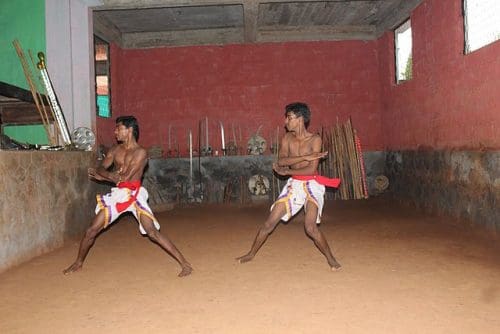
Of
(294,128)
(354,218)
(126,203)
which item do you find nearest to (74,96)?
(126,203)

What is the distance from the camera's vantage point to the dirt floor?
2623 millimetres

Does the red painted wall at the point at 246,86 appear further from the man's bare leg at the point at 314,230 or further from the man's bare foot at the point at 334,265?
the man's bare foot at the point at 334,265

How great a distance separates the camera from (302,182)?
3928 mm

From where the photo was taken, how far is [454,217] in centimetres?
581

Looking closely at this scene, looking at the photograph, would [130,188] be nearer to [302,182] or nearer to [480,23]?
[302,182]

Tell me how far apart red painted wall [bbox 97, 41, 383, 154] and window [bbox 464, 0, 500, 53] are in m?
3.73

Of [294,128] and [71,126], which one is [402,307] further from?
[71,126]

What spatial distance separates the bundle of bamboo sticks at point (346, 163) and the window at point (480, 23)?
297 cm

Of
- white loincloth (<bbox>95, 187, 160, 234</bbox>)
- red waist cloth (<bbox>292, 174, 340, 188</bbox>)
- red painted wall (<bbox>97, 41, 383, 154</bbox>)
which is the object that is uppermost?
red painted wall (<bbox>97, 41, 383, 154</bbox>)

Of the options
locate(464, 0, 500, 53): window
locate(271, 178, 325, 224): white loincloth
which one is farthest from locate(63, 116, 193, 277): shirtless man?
locate(464, 0, 500, 53): window

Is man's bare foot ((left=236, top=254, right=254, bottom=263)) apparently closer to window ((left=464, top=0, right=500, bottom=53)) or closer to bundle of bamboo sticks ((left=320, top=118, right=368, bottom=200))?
window ((left=464, top=0, right=500, bottom=53))

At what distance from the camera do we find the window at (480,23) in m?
4.95

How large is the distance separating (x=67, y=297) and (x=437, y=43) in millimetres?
6101

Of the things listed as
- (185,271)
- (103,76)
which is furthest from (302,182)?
(103,76)
